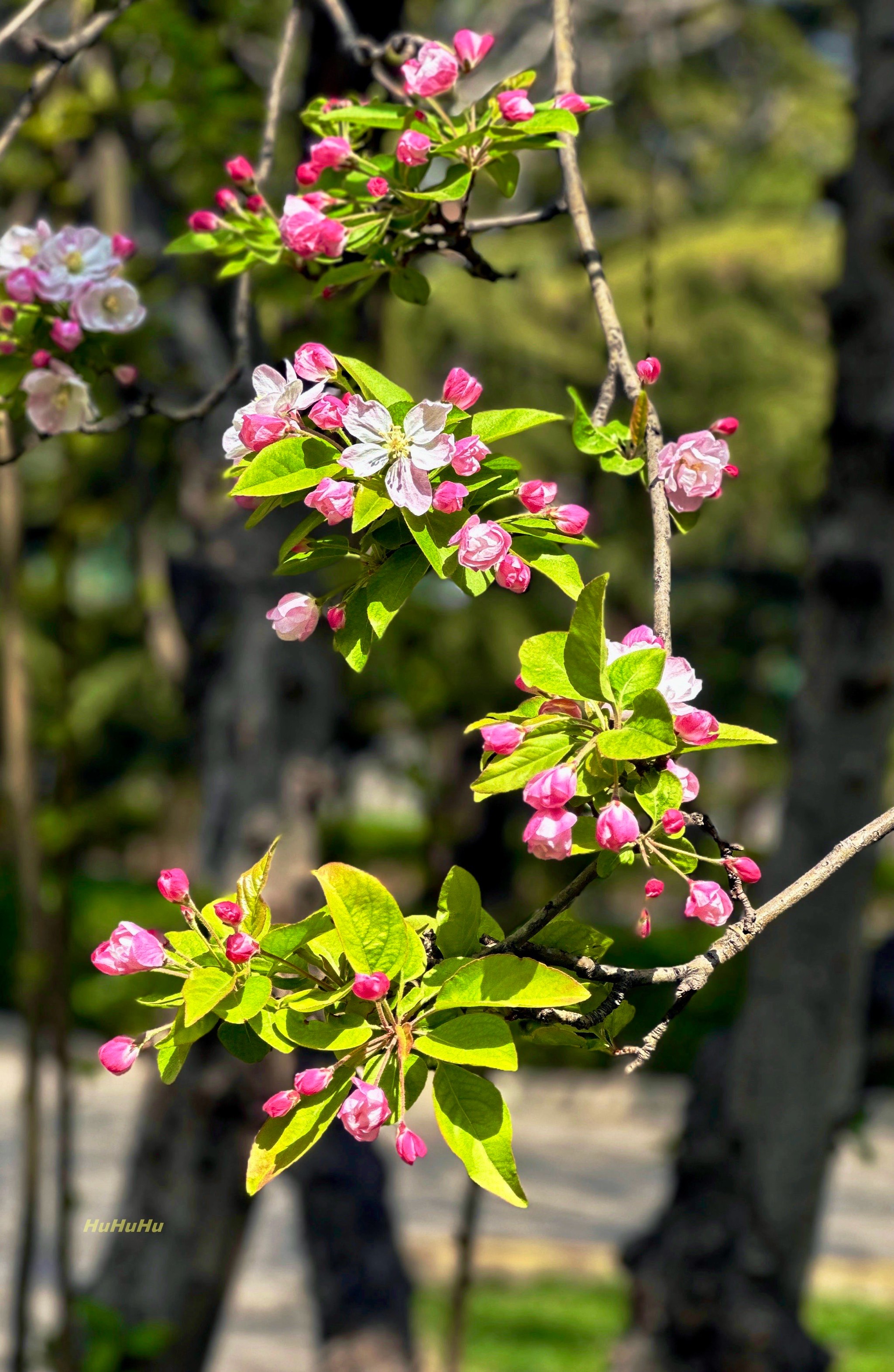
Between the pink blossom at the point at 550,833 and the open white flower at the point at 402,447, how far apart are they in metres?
0.22

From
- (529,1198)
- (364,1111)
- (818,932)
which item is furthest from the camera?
(529,1198)

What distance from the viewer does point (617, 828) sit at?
2.49 feet

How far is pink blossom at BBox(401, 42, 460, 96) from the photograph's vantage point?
3.82ft

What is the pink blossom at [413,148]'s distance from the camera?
3.66ft

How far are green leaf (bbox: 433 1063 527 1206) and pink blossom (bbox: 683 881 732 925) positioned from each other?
0.17 m

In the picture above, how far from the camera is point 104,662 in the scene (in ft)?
38.1

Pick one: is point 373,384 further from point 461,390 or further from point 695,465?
point 695,465

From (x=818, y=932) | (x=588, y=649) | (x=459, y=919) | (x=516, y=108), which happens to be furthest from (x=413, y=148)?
(x=818, y=932)

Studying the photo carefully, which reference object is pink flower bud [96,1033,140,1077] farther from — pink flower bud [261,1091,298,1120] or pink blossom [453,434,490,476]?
pink blossom [453,434,490,476]

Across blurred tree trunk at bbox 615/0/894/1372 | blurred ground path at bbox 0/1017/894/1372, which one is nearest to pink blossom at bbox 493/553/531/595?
blurred tree trunk at bbox 615/0/894/1372

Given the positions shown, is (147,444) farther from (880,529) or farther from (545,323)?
(545,323)

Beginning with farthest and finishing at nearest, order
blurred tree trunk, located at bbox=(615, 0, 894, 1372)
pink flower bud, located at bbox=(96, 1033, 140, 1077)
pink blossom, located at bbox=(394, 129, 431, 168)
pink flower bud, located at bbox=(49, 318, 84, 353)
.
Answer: blurred tree trunk, located at bbox=(615, 0, 894, 1372) < pink flower bud, located at bbox=(49, 318, 84, 353) < pink blossom, located at bbox=(394, 129, 431, 168) < pink flower bud, located at bbox=(96, 1033, 140, 1077)

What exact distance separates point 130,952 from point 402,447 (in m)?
0.38

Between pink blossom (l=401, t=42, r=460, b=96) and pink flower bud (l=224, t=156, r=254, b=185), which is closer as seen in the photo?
pink blossom (l=401, t=42, r=460, b=96)
